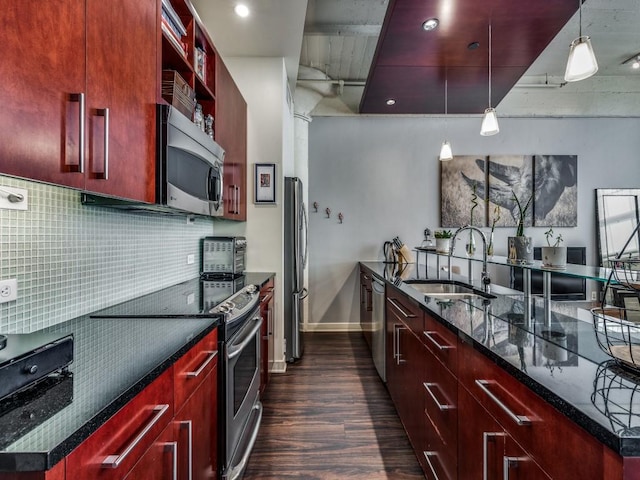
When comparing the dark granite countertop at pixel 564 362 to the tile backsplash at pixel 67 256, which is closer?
the dark granite countertop at pixel 564 362

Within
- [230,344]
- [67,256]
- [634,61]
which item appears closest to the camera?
[67,256]

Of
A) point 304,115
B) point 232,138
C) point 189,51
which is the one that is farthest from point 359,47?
point 189,51

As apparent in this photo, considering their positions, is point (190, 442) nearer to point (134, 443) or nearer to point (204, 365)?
point (204, 365)

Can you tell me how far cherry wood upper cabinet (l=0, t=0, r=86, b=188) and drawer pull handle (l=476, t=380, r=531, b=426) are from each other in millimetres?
1391

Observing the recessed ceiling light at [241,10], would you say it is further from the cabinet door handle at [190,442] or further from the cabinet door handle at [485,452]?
the cabinet door handle at [485,452]

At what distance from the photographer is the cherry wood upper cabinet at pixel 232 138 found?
2.47 metres

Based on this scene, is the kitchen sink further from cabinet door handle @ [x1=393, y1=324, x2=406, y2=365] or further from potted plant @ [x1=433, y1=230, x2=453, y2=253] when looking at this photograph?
potted plant @ [x1=433, y1=230, x2=453, y2=253]

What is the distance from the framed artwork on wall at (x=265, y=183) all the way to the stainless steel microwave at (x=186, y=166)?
1.01 meters

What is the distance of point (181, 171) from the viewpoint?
5.62ft

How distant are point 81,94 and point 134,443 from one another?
945mm

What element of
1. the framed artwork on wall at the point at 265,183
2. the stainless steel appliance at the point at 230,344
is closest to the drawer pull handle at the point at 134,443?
the stainless steel appliance at the point at 230,344

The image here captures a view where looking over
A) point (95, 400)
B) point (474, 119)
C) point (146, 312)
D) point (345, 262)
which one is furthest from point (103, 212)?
point (474, 119)

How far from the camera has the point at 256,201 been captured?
10.8 feet

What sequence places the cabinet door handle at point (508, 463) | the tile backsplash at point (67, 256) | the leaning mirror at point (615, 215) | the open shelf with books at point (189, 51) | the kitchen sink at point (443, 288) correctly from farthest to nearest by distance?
the leaning mirror at point (615, 215), the kitchen sink at point (443, 288), the open shelf with books at point (189, 51), the tile backsplash at point (67, 256), the cabinet door handle at point (508, 463)
